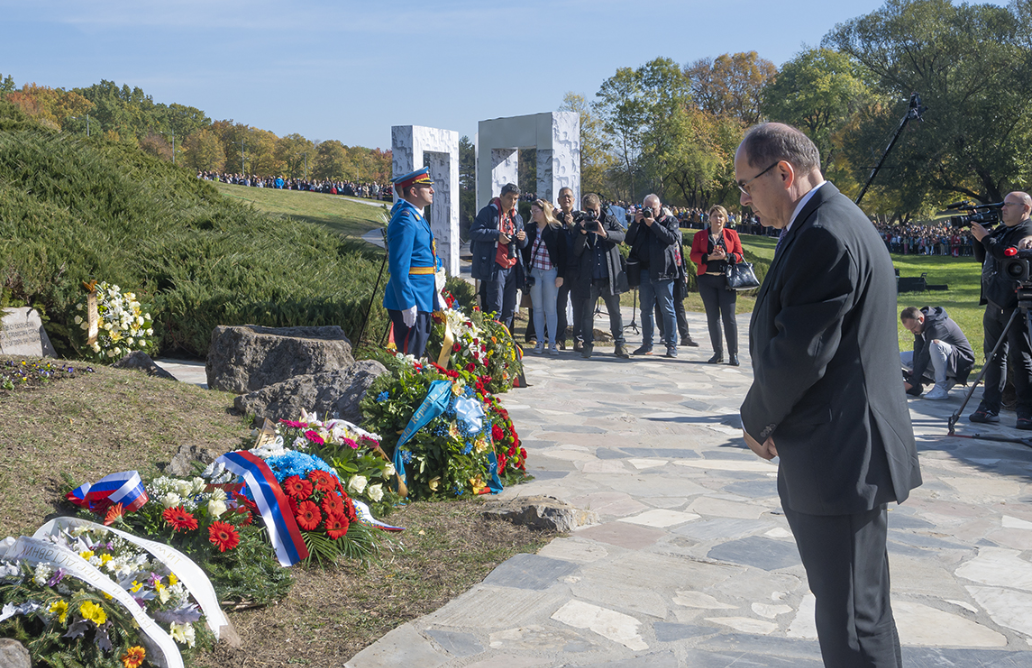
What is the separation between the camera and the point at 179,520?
337 cm

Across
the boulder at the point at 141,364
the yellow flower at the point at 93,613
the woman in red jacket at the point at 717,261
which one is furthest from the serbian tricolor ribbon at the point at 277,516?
the woman in red jacket at the point at 717,261

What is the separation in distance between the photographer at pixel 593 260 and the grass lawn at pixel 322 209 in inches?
A: 712

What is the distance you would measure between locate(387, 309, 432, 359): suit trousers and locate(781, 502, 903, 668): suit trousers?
499 centimetres

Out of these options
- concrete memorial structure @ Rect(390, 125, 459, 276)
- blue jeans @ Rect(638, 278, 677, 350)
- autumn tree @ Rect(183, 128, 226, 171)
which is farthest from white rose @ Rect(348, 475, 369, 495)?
autumn tree @ Rect(183, 128, 226, 171)

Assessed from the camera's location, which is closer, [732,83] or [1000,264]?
→ [1000,264]

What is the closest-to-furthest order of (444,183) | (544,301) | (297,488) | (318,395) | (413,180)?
(297,488)
(318,395)
(413,180)
(544,301)
(444,183)

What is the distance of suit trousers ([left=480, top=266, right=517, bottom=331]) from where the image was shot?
10773 millimetres

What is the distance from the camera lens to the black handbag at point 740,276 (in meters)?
9.88

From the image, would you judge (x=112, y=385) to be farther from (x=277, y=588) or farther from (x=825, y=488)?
(x=825, y=488)

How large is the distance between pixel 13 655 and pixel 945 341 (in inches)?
351

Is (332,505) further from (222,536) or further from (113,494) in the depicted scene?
(113,494)

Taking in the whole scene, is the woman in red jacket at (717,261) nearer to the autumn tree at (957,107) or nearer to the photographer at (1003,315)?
the photographer at (1003,315)

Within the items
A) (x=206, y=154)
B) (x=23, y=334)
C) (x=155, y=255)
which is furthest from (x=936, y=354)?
(x=206, y=154)

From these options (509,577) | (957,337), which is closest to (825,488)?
(509,577)
